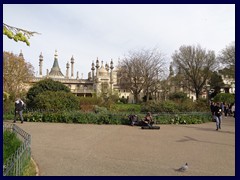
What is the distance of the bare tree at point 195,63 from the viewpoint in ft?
148

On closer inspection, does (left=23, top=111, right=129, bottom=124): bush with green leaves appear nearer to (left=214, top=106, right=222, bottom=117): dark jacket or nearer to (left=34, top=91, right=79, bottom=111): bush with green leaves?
(left=34, top=91, right=79, bottom=111): bush with green leaves

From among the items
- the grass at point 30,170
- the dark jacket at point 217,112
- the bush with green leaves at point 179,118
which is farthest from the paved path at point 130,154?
the bush with green leaves at point 179,118

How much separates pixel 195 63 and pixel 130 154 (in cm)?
4045

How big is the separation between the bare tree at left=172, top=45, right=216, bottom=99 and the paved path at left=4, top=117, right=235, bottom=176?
118ft

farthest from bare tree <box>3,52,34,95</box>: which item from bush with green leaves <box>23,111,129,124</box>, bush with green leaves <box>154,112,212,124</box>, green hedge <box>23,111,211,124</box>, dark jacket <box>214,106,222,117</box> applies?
dark jacket <box>214,106,222,117</box>

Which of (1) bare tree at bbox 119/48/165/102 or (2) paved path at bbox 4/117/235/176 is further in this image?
(1) bare tree at bbox 119/48/165/102

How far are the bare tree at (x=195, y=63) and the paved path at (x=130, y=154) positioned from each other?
3589 centimetres

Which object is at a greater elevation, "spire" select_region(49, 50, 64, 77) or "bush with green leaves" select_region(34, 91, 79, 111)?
"spire" select_region(49, 50, 64, 77)

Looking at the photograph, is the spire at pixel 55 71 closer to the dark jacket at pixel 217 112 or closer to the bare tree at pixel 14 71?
the bare tree at pixel 14 71

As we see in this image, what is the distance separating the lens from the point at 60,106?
18.1 meters

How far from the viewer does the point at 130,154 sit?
25.3 ft

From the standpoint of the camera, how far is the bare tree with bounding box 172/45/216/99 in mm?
45094

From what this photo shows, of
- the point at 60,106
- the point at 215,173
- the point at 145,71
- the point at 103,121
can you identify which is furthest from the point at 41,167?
the point at 145,71
